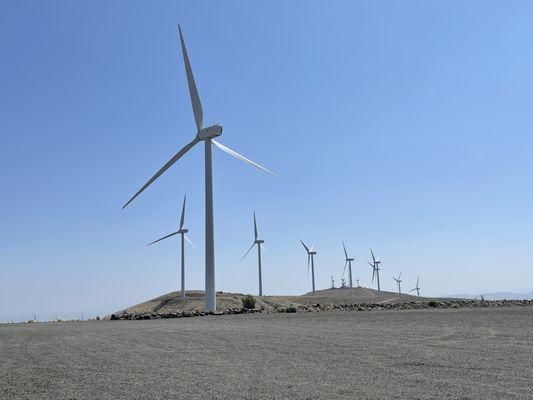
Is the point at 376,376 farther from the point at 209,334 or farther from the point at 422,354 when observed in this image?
the point at 209,334

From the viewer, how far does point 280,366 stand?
15109 millimetres

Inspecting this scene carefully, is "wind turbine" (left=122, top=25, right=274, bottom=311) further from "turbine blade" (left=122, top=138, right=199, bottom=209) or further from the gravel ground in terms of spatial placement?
the gravel ground

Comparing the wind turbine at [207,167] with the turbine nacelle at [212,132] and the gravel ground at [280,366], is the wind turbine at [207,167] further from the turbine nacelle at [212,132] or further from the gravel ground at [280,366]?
the gravel ground at [280,366]

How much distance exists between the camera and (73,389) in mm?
12500

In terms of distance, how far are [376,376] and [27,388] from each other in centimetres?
806

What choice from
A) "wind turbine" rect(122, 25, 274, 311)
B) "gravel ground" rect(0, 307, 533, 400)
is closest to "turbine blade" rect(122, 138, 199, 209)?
"wind turbine" rect(122, 25, 274, 311)

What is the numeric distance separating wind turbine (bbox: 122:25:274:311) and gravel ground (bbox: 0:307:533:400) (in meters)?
29.3

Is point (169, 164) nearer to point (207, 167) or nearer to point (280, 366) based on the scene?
point (207, 167)

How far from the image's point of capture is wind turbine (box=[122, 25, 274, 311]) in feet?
177

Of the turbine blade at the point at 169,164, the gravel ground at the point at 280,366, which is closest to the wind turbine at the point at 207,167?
the turbine blade at the point at 169,164

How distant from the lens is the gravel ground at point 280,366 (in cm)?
1165

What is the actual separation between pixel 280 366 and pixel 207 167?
43180 millimetres

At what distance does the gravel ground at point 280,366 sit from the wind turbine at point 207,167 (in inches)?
1154

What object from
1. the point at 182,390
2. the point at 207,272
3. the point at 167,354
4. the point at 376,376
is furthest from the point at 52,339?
Answer: the point at 207,272
